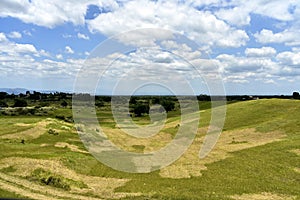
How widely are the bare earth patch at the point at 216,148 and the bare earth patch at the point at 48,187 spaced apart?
10515 millimetres

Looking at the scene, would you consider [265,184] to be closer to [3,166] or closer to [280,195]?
[280,195]

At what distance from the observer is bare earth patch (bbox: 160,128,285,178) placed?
5416 cm

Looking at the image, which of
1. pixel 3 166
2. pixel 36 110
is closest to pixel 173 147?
pixel 3 166

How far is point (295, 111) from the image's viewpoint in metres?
102

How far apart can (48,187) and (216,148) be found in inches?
1708

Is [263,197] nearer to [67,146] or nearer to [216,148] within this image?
[216,148]

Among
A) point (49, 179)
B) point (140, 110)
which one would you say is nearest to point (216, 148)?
point (49, 179)

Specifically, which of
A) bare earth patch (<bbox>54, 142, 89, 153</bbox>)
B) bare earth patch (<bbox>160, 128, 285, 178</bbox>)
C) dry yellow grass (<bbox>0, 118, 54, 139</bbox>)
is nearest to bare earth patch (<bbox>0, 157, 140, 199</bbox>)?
bare earth patch (<bbox>160, 128, 285, 178</bbox>)

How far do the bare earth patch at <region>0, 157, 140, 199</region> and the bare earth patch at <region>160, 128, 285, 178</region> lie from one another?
1052cm

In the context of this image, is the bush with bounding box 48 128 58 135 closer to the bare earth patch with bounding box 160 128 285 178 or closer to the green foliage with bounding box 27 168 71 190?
the bare earth patch with bounding box 160 128 285 178

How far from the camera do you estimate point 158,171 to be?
54312 millimetres

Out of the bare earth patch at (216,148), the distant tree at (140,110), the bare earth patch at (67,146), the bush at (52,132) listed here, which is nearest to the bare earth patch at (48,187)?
the bare earth patch at (216,148)

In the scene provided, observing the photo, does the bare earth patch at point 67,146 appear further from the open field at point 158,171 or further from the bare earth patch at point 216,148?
the bare earth patch at point 216,148

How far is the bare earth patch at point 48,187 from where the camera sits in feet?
128
